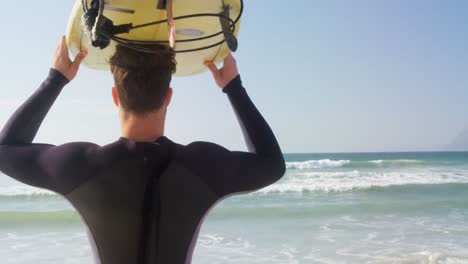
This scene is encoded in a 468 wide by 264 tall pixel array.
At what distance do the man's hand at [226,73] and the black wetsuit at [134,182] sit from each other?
35 centimetres

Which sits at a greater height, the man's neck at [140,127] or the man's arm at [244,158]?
the man's neck at [140,127]

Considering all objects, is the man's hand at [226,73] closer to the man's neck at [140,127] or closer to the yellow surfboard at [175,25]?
the yellow surfboard at [175,25]

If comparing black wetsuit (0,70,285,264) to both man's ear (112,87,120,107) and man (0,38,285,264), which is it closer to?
man (0,38,285,264)

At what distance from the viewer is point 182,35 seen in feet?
6.15

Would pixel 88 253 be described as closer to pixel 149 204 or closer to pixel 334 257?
pixel 334 257

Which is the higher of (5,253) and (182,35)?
(182,35)

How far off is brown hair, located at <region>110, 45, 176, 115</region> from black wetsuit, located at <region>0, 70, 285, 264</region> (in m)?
0.14

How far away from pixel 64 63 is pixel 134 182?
623 millimetres

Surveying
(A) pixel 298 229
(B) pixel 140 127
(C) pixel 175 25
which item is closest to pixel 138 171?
(B) pixel 140 127

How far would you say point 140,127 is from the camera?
1.75 metres

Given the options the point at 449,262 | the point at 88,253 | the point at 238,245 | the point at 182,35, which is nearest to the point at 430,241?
the point at 449,262

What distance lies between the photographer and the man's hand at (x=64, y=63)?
6.27 ft

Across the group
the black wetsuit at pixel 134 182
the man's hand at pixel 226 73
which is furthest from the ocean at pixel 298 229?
the black wetsuit at pixel 134 182

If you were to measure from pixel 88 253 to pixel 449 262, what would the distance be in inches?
222
